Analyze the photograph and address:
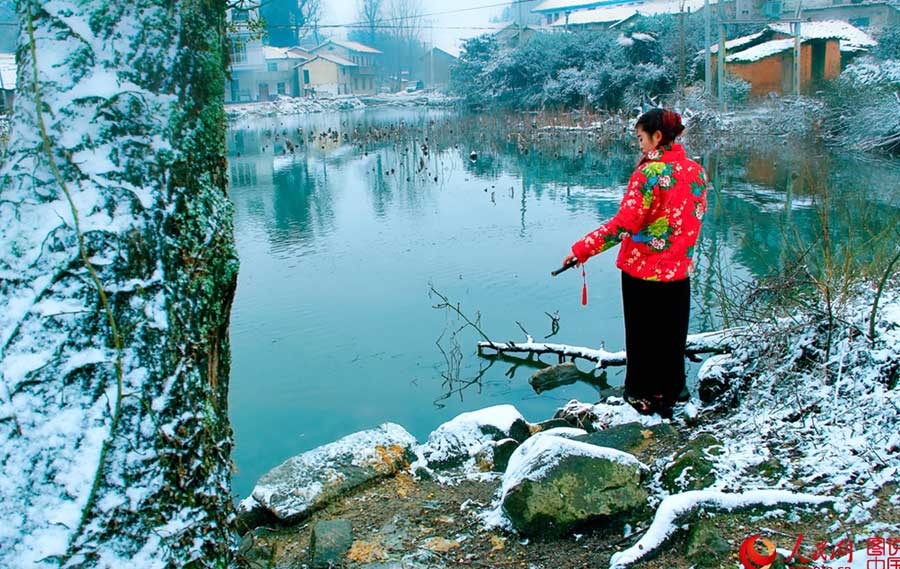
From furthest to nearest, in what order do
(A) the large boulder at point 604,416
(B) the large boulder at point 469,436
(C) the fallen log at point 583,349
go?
(C) the fallen log at point 583,349 < (A) the large boulder at point 604,416 < (B) the large boulder at point 469,436

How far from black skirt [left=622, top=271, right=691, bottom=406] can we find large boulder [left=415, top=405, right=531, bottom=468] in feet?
2.38

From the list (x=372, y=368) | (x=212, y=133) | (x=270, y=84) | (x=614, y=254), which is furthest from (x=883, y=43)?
(x=270, y=84)

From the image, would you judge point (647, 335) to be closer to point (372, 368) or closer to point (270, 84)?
point (372, 368)

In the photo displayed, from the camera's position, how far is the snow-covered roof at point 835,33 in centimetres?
2614

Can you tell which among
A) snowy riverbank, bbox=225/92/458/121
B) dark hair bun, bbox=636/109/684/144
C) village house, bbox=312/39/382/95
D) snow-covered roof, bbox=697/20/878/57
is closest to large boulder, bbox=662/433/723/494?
dark hair bun, bbox=636/109/684/144

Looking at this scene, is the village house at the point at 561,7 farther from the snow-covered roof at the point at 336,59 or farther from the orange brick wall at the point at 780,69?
the orange brick wall at the point at 780,69

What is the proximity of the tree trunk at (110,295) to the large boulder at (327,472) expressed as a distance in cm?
180

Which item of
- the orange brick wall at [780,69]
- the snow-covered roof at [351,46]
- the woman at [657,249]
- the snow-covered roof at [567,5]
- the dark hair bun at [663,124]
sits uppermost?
the snow-covered roof at [567,5]

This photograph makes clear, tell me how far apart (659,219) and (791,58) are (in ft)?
82.4

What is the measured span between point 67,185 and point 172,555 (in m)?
0.97

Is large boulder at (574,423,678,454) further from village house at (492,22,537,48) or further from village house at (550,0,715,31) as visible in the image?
village house at (550,0,715,31)

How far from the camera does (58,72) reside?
1951mm

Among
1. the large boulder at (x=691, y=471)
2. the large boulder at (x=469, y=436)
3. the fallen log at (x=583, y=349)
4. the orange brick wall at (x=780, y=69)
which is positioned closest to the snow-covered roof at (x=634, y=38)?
the orange brick wall at (x=780, y=69)

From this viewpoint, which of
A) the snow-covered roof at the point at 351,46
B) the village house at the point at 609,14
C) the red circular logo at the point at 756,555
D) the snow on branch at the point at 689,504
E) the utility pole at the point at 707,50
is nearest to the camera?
the red circular logo at the point at 756,555
